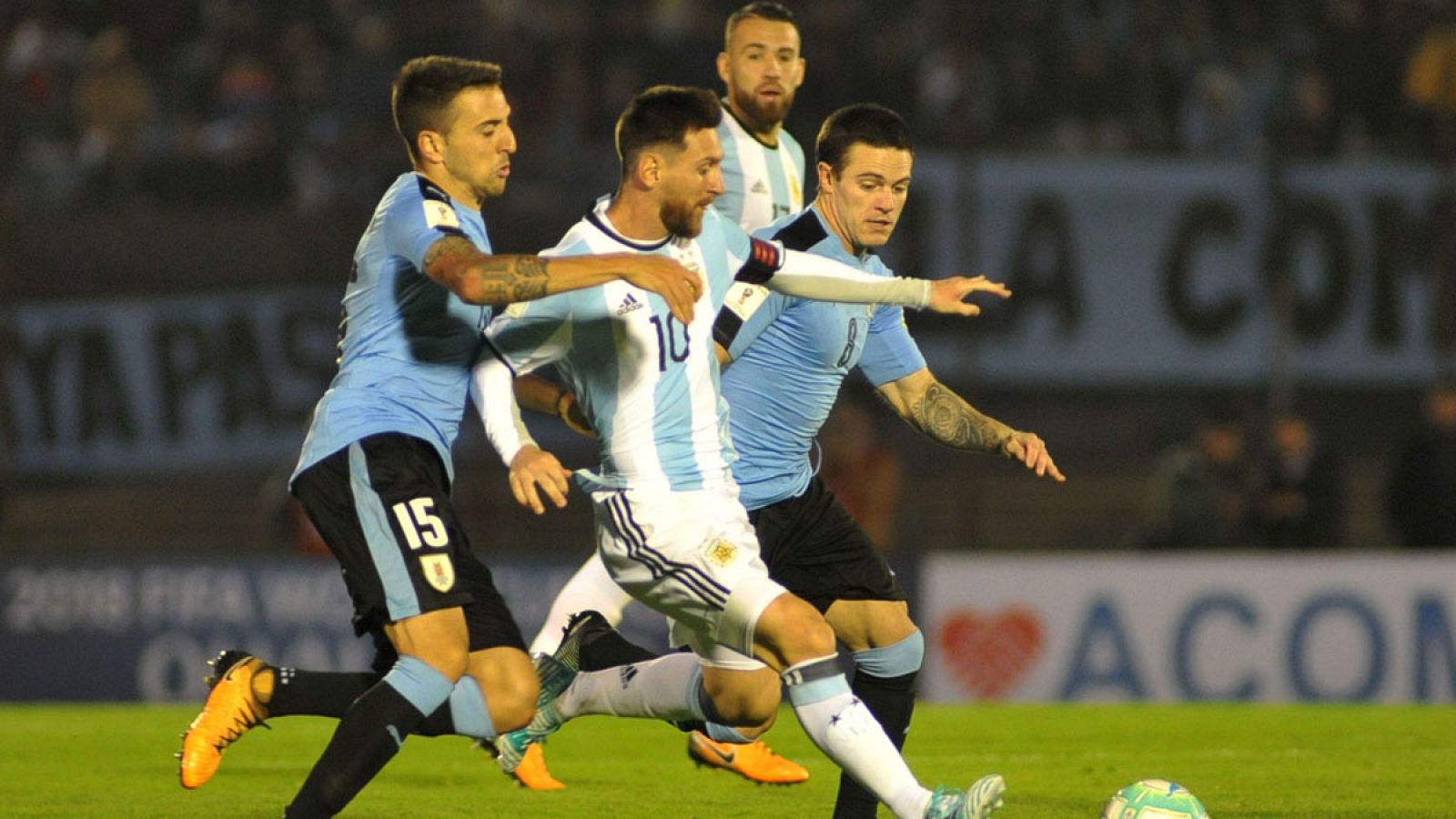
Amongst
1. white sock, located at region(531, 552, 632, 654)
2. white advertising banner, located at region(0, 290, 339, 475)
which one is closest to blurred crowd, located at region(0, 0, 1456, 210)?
white advertising banner, located at region(0, 290, 339, 475)

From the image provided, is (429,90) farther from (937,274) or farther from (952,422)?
(937,274)

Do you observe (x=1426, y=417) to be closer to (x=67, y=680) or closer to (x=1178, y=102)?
(x=1178, y=102)

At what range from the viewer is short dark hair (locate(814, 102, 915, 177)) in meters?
6.20

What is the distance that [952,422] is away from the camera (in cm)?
644

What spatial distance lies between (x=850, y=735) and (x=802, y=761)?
11.1 feet

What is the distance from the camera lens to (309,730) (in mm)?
10352

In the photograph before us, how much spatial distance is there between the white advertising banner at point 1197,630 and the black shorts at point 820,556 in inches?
244

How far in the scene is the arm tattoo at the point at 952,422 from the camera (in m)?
6.36

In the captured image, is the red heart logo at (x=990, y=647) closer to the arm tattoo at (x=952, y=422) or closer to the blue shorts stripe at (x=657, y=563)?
the arm tattoo at (x=952, y=422)

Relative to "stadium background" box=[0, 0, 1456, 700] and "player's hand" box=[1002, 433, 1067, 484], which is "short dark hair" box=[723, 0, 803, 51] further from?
"stadium background" box=[0, 0, 1456, 700]

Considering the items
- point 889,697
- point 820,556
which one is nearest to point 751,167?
point 820,556

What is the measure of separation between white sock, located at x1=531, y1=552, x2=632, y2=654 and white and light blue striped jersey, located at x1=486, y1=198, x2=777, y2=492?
1695mm

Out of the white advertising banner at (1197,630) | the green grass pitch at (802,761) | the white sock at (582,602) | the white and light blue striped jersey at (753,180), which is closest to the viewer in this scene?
the green grass pitch at (802,761)

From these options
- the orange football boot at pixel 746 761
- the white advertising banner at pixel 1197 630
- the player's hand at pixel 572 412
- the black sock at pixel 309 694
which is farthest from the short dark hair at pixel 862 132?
the white advertising banner at pixel 1197 630
